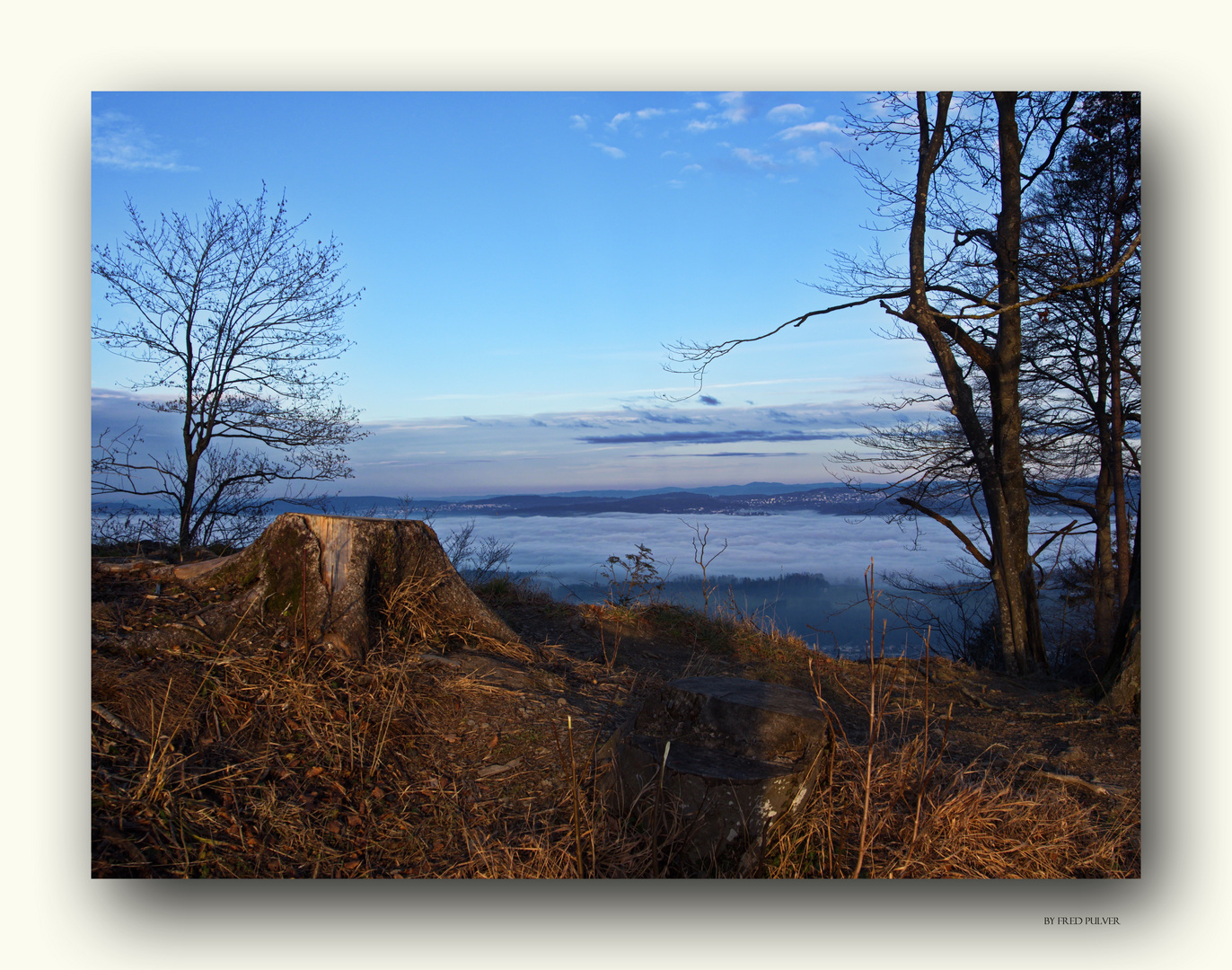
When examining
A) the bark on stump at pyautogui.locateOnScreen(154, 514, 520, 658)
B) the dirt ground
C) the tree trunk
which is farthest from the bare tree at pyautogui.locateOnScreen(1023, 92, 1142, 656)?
the bark on stump at pyautogui.locateOnScreen(154, 514, 520, 658)

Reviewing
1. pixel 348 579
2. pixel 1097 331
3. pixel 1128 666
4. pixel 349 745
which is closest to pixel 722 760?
pixel 349 745

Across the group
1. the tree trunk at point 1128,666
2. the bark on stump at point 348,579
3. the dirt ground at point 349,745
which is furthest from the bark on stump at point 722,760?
the tree trunk at point 1128,666

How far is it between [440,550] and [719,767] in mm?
2283

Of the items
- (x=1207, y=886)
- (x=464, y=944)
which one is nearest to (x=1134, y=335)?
(x=1207, y=886)

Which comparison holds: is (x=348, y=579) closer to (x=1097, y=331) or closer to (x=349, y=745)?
(x=349, y=745)

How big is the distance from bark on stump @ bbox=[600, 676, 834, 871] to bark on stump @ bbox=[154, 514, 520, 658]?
1.49 metres

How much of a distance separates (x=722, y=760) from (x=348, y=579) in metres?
2.20

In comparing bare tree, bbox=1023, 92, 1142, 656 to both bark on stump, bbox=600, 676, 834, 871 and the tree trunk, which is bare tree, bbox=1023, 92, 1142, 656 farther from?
bark on stump, bbox=600, 676, 834, 871

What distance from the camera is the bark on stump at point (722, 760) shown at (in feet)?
8.28

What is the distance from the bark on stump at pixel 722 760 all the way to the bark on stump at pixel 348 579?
1488 mm

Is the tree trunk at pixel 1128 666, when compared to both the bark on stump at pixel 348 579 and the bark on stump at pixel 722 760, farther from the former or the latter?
the bark on stump at pixel 348 579

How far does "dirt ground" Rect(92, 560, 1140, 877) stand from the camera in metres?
2.70

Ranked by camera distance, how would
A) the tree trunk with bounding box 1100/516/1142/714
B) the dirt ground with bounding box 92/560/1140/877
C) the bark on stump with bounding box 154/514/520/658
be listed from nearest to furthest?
the dirt ground with bounding box 92/560/1140/877 < the bark on stump with bounding box 154/514/520/658 < the tree trunk with bounding box 1100/516/1142/714

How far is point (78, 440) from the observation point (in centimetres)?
341
